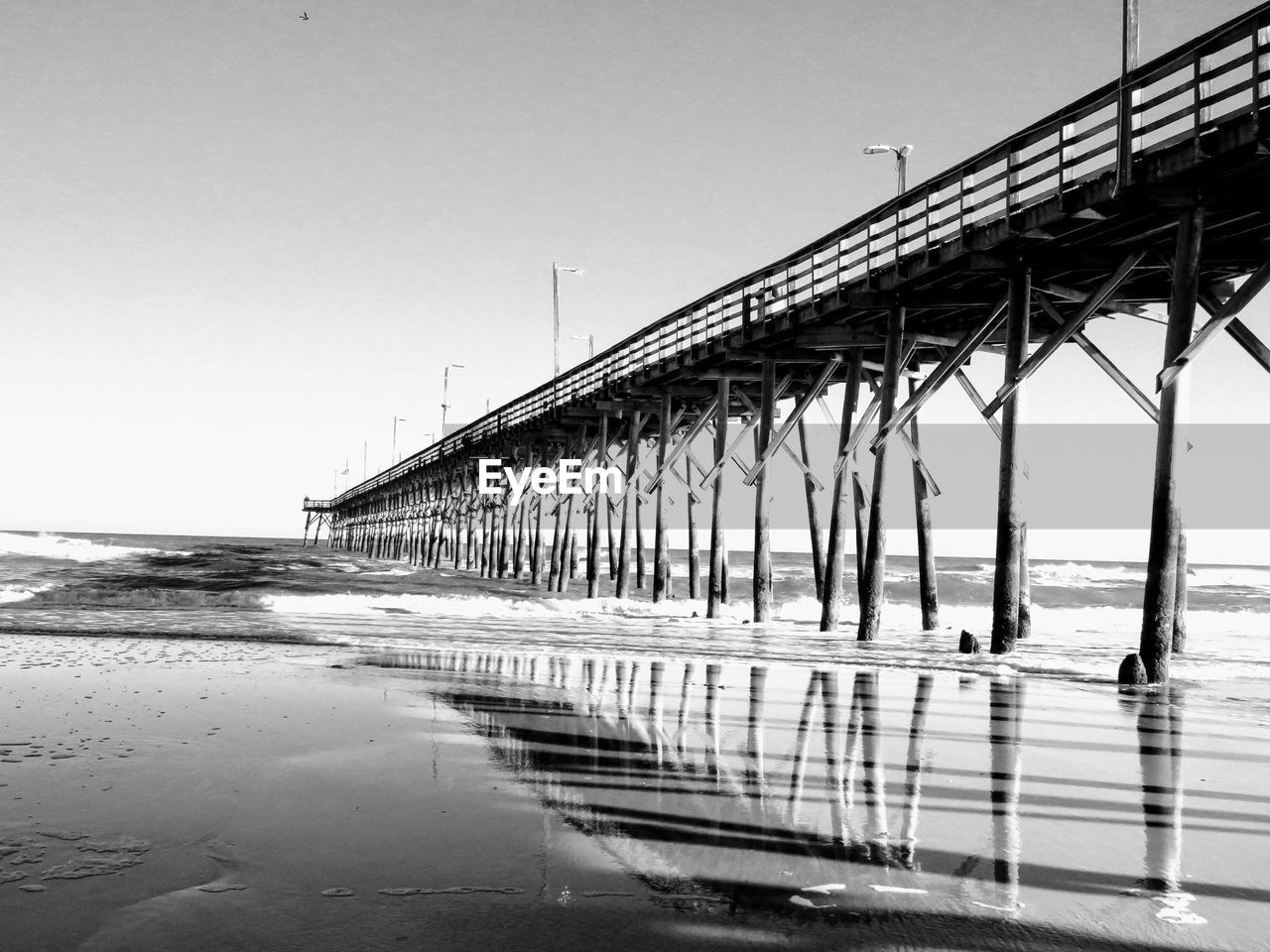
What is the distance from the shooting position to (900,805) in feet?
13.6

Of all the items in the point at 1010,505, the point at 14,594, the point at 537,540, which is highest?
the point at 1010,505

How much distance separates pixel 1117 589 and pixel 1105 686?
48118mm

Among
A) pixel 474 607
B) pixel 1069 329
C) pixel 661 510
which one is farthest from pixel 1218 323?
pixel 474 607

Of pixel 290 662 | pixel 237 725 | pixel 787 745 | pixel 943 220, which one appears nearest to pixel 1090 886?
pixel 787 745

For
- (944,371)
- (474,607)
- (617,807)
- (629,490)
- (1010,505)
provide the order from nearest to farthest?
(617,807), (1010,505), (944,371), (474,607), (629,490)

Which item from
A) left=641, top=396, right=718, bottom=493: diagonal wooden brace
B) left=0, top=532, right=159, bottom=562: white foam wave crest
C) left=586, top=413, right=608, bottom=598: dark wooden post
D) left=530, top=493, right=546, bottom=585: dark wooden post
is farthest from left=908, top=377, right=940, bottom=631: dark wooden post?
left=0, top=532, right=159, bottom=562: white foam wave crest

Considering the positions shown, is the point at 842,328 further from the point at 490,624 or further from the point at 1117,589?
Answer: the point at 1117,589

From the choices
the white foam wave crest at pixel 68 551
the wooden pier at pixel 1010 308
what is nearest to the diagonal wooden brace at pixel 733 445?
the wooden pier at pixel 1010 308

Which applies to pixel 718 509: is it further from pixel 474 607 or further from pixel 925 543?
pixel 474 607

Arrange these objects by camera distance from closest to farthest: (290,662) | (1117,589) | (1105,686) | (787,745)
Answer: (787,745), (1105,686), (290,662), (1117,589)

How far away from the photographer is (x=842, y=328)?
15227 millimetres

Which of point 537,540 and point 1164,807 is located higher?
point 537,540

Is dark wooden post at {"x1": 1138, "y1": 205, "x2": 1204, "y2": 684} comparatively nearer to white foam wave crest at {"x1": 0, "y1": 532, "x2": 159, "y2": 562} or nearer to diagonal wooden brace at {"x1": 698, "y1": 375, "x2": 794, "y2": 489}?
diagonal wooden brace at {"x1": 698, "y1": 375, "x2": 794, "y2": 489}

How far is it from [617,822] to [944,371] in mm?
9424
